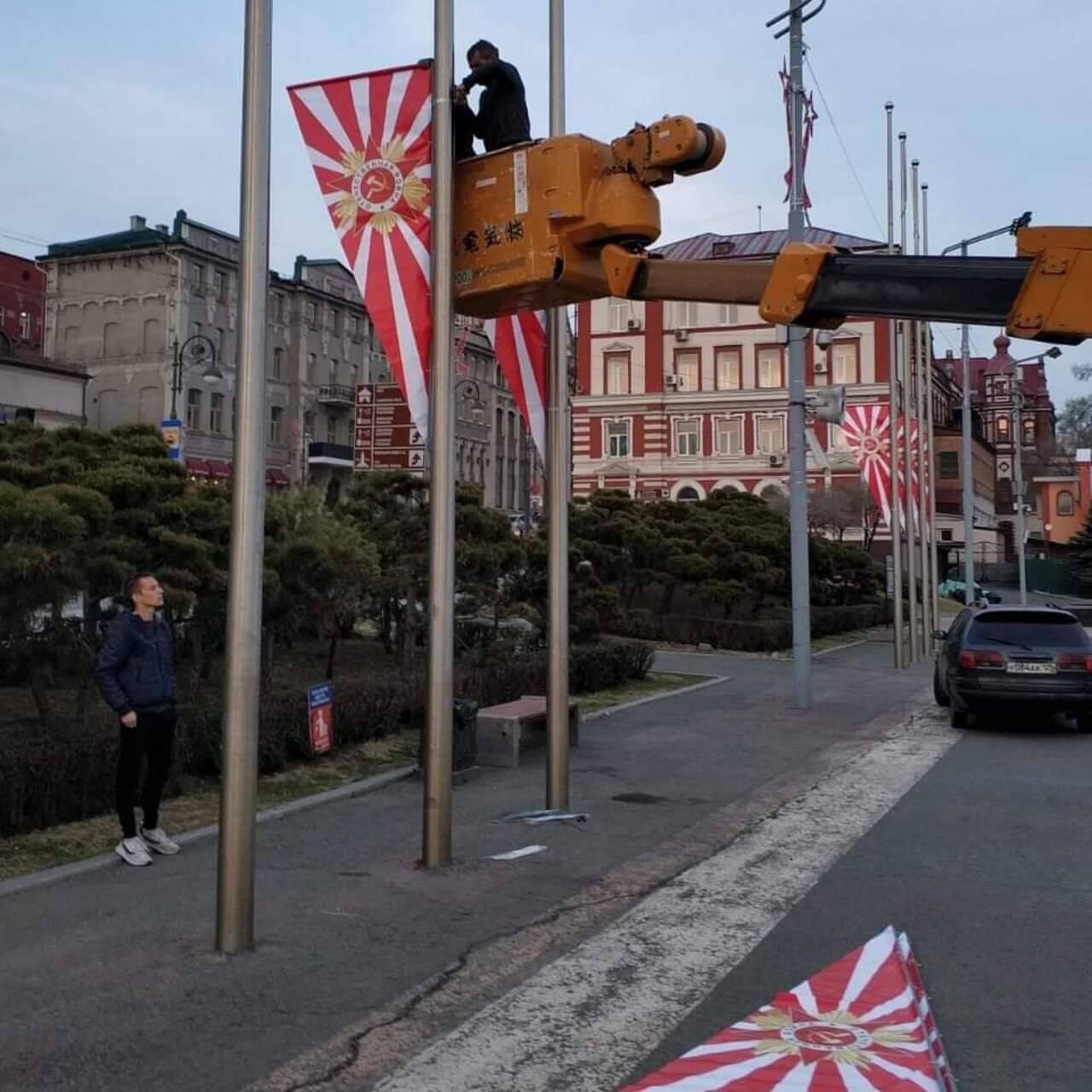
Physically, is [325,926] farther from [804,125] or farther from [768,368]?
[768,368]

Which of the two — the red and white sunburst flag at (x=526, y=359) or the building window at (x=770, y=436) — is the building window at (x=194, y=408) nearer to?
the building window at (x=770, y=436)

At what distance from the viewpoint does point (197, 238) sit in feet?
195

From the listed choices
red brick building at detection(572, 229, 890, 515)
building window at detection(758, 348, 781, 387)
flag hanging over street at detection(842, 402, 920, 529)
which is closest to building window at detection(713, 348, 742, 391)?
red brick building at detection(572, 229, 890, 515)

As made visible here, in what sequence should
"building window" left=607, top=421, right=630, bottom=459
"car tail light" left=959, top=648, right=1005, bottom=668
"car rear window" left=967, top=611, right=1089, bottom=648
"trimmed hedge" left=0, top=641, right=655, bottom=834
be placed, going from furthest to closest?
"building window" left=607, top=421, right=630, bottom=459 < "car rear window" left=967, top=611, right=1089, bottom=648 < "car tail light" left=959, top=648, right=1005, bottom=668 < "trimmed hedge" left=0, top=641, right=655, bottom=834

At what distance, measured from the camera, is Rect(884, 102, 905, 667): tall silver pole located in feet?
82.0

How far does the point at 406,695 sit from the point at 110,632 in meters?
5.95

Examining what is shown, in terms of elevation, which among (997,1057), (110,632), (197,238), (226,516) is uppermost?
(197,238)

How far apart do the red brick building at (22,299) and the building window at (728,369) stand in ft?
126

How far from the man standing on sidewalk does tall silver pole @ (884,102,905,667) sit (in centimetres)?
1919

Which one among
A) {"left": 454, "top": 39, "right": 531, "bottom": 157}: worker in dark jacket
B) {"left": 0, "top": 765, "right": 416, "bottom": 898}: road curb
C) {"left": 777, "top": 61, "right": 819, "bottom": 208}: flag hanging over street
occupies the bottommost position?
{"left": 0, "top": 765, "right": 416, "bottom": 898}: road curb

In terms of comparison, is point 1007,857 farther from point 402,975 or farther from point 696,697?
point 696,697

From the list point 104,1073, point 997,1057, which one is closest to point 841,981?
point 997,1057

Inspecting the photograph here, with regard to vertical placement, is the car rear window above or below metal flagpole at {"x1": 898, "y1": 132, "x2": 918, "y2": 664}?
below

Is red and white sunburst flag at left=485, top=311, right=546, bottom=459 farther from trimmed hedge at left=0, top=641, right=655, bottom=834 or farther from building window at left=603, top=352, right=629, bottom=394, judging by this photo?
building window at left=603, top=352, right=629, bottom=394
